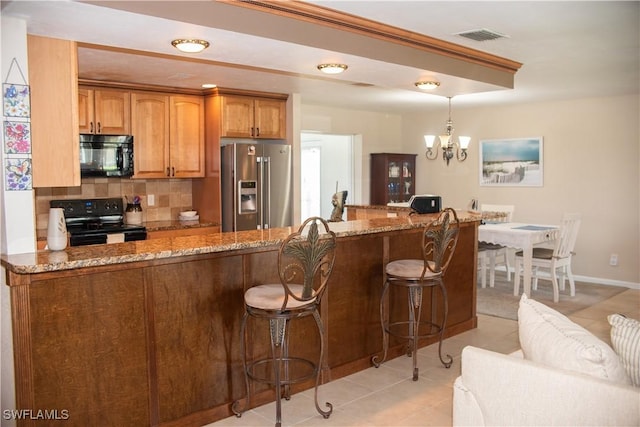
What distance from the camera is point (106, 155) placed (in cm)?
523

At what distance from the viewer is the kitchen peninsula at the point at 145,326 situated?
242cm

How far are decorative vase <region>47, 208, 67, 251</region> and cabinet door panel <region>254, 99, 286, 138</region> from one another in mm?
3296

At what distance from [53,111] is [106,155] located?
2319mm

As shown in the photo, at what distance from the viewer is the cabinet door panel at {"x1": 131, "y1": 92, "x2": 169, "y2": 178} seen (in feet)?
17.7

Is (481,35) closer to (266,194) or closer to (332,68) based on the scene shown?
(332,68)

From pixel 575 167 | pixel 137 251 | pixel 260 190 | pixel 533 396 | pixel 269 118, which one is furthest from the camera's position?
pixel 575 167

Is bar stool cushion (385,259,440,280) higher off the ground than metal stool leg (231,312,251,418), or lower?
higher

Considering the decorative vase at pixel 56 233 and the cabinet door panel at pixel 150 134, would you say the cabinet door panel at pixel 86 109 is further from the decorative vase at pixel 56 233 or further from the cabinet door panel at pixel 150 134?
the decorative vase at pixel 56 233

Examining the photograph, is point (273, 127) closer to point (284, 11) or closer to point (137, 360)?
point (284, 11)

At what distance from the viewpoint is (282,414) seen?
3.15m

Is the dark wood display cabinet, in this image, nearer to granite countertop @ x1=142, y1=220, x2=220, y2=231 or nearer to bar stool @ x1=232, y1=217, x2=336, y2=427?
granite countertop @ x1=142, y1=220, x2=220, y2=231

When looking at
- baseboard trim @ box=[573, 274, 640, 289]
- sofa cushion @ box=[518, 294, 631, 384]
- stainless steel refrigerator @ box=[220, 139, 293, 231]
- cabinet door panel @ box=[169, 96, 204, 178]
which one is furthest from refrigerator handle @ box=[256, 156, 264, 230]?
baseboard trim @ box=[573, 274, 640, 289]

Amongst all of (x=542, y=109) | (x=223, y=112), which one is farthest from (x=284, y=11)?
(x=542, y=109)

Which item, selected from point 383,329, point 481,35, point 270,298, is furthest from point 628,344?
point 481,35
